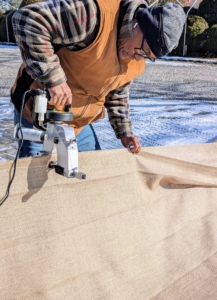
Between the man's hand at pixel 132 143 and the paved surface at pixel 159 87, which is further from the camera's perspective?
the paved surface at pixel 159 87

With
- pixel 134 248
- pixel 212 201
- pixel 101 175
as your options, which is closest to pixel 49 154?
pixel 101 175

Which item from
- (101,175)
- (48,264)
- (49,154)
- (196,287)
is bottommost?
(196,287)

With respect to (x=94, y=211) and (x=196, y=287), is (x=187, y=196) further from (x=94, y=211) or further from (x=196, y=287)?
(x=94, y=211)

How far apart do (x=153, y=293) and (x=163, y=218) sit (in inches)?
15.2

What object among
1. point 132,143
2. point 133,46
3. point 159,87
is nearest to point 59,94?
point 133,46

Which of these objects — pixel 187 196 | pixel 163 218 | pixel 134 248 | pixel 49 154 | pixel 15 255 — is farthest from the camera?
pixel 187 196

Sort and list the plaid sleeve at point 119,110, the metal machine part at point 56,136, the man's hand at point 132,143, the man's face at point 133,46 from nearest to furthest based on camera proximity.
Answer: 1. the metal machine part at point 56,136
2. the man's face at point 133,46
3. the man's hand at point 132,143
4. the plaid sleeve at point 119,110

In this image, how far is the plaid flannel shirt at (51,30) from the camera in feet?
4.95

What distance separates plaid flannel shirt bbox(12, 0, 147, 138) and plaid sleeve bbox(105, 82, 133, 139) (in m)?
0.53

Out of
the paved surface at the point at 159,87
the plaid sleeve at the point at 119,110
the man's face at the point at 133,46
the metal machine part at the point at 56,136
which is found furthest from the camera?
the paved surface at the point at 159,87

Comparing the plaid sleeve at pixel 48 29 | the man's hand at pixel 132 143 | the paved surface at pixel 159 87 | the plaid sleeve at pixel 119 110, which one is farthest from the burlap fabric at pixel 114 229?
the paved surface at pixel 159 87

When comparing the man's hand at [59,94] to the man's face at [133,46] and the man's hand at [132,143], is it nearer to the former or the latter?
the man's face at [133,46]

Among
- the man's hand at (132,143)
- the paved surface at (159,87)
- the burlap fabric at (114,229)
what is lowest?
the paved surface at (159,87)

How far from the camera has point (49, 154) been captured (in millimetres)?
1470
